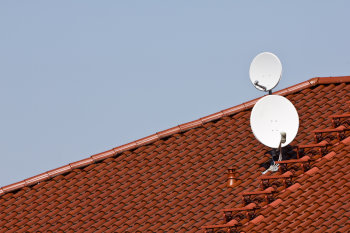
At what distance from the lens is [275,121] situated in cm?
2388

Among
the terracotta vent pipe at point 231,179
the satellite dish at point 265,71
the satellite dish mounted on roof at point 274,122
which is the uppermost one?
the satellite dish at point 265,71

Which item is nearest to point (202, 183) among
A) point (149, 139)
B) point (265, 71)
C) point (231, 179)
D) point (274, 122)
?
point (231, 179)

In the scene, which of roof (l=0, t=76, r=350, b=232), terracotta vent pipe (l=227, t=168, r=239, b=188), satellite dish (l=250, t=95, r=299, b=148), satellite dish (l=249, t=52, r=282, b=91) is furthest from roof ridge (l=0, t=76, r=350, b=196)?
satellite dish (l=250, t=95, r=299, b=148)

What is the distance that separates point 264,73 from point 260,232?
5750mm

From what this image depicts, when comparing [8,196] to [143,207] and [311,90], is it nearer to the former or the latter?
[143,207]

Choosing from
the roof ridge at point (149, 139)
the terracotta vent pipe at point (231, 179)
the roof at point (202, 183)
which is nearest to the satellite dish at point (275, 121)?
the roof at point (202, 183)

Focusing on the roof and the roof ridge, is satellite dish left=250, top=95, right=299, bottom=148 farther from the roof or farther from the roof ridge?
the roof ridge

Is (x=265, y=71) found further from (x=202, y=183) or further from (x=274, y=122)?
(x=202, y=183)

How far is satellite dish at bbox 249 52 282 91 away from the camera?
2528 cm

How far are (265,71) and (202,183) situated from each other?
3474mm

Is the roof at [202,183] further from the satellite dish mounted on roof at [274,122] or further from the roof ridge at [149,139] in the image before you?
the satellite dish mounted on roof at [274,122]

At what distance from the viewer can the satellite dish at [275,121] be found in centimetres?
2377

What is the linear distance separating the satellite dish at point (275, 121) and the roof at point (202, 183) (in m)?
0.59

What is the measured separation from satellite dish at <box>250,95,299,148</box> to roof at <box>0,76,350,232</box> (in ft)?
1.92
